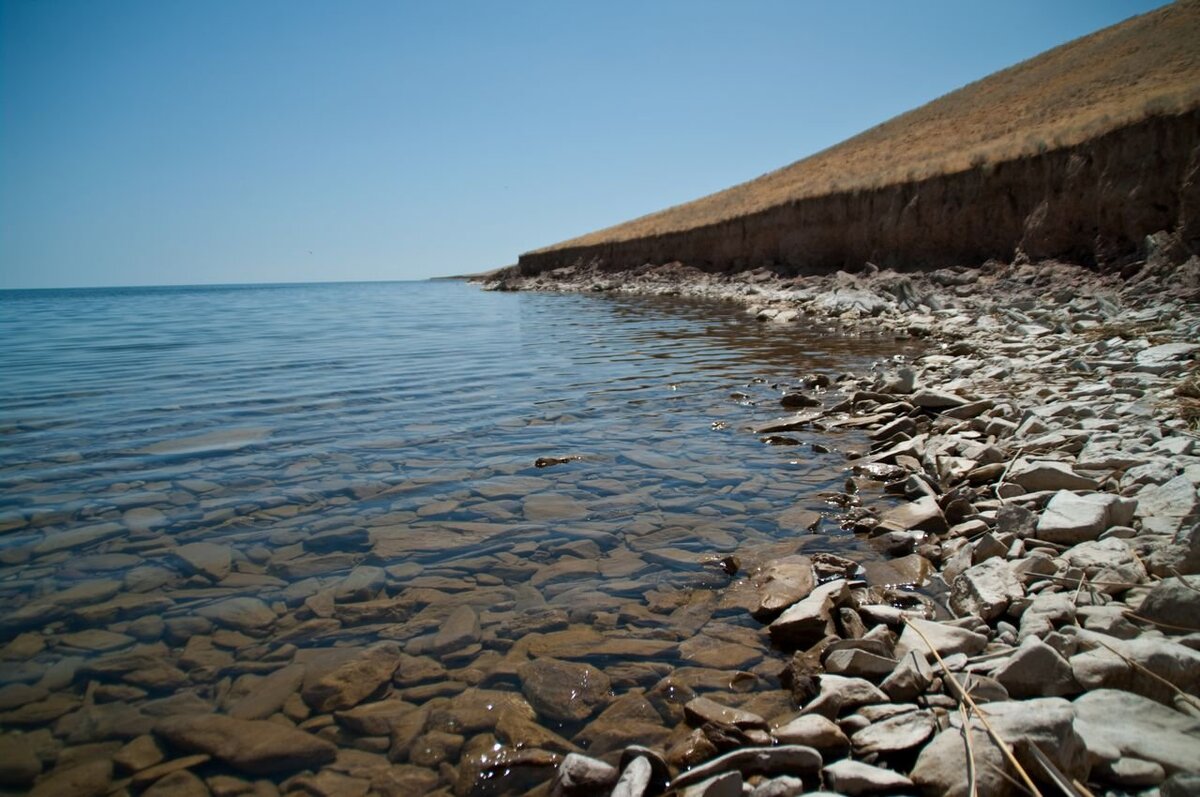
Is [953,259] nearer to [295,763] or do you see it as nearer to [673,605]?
[673,605]

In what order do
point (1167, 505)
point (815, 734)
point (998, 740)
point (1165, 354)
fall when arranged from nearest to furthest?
point (998, 740) < point (815, 734) < point (1167, 505) < point (1165, 354)

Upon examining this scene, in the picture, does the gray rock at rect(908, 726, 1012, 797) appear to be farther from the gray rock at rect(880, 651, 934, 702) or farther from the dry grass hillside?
the dry grass hillside

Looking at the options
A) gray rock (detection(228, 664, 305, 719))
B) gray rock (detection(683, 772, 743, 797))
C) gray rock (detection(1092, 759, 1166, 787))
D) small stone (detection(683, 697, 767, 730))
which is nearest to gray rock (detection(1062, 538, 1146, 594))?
gray rock (detection(1092, 759, 1166, 787))

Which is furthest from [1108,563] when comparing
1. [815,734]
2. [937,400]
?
[937,400]

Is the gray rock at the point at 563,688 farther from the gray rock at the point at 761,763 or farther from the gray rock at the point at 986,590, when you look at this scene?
the gray rock at the point at 986,590

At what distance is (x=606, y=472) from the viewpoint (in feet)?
21.4

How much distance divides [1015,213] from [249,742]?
24277 mm

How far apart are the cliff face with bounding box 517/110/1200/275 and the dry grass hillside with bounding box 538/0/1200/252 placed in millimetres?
563

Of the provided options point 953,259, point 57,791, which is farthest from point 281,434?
point 953,259

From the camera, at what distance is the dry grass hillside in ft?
70.2

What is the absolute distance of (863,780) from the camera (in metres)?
2.34

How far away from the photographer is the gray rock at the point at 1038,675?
8.58 ft

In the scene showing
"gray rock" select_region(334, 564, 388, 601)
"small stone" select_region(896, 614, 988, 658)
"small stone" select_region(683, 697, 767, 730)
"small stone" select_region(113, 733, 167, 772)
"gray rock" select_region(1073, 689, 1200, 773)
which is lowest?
"small stone" select_region(683, 697, 767, 730)

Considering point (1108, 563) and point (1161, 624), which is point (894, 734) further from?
point (1108, 563)
